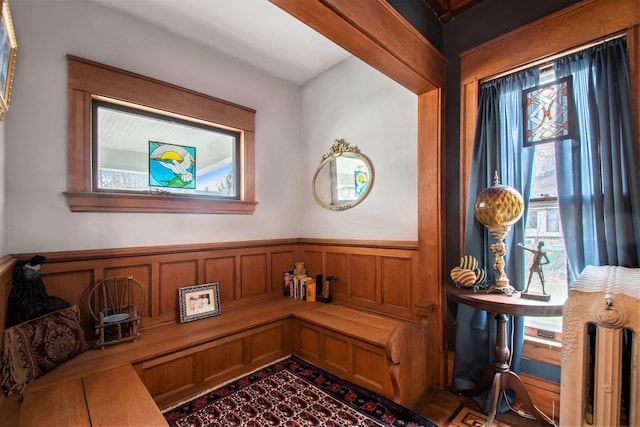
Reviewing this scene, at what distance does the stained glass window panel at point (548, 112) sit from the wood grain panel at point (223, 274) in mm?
2611

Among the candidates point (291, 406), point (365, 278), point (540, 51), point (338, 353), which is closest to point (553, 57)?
point (540, 51)

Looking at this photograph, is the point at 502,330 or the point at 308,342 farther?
the point at 308,342

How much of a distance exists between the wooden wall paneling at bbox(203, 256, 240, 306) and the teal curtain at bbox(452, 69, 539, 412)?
2010mm

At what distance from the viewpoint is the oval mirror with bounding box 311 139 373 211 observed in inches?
112

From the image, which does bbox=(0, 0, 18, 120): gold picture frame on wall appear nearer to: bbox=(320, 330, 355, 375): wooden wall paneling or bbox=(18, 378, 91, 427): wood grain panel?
bbox=(18, 378, 91, 427): wood grain panel

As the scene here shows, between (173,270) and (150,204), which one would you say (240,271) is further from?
(150,204)

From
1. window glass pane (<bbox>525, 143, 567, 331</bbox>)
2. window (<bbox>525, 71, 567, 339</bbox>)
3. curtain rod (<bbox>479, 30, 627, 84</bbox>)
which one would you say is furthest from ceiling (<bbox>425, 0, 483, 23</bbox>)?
window glass pane (<bbox>525, 143, 567, 331</bbox>)

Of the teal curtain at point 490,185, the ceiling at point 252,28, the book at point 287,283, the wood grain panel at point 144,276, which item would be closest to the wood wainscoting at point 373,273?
the book at point 287,283

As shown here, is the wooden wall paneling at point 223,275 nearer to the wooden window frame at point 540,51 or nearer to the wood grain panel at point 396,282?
the wood grain panel at point 396,282

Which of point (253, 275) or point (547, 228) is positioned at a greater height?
point (547, 228)

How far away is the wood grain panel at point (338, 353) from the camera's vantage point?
2.25 metres

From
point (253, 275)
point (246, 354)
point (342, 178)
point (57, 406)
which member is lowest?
point (246, 354)

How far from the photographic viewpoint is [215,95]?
2.87 m

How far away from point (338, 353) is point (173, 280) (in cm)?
153
